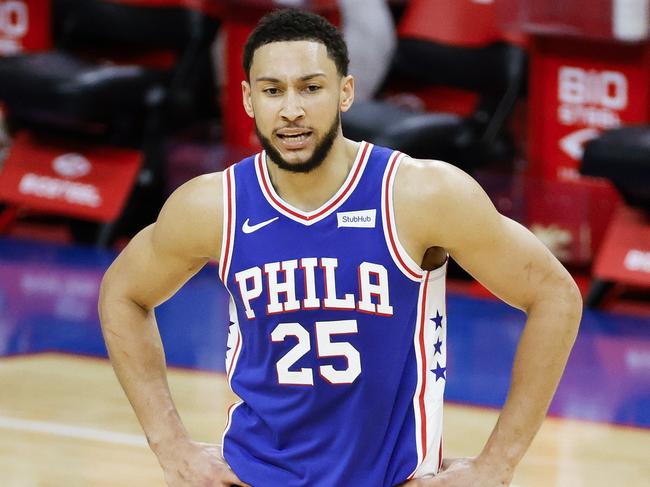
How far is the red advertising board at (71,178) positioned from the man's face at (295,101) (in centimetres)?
579

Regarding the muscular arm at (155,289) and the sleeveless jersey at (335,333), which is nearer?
the sleeveless jersey at (335,333)

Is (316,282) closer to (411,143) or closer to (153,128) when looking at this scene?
(411,143)

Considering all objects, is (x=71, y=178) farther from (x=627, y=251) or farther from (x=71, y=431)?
(x=71, y=431)

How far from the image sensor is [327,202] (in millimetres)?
2789

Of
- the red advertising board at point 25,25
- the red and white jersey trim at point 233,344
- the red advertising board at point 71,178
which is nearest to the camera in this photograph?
the red and white jersey trim at point 233,344

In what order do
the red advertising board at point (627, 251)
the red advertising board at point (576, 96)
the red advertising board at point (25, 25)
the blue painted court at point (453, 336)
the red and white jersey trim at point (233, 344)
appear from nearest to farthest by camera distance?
the red and white jersey trim at point (233, 344)
the blue painted court at point (453, 336)
the red advertising board at point (627, 251)
the red advertising board at point (576, 96)
the red advertising board at point (25, 25)

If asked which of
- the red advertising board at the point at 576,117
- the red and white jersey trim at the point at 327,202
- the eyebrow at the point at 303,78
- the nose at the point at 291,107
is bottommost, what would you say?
the red advertising board at the point at 576,117

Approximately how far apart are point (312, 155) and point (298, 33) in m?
0.23

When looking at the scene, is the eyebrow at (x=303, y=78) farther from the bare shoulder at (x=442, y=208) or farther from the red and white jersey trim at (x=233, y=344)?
the red and white jersey trim at (x=233, y=344)

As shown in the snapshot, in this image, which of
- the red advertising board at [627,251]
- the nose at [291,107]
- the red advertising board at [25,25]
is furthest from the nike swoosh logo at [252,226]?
the red advertising board at [25,25]

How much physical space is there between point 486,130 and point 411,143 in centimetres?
67

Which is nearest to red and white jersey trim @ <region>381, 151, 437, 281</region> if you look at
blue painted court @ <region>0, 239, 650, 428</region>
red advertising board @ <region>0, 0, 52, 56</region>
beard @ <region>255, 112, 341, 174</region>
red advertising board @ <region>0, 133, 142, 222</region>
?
beard @ <region>255, 112, 341, 174</region>

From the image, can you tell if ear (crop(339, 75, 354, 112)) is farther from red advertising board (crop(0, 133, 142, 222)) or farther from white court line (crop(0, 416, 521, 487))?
red advertising board (crop(0, 133, 142, 222))

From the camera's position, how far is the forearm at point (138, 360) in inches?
117
